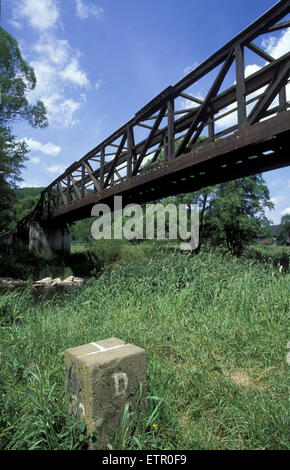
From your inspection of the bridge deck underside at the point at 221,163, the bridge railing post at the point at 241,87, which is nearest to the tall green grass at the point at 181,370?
the bridge deck underside at the point at 221,163

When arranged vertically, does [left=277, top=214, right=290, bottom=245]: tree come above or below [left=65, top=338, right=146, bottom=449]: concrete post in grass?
above

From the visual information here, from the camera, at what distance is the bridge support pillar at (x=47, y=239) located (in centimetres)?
1995

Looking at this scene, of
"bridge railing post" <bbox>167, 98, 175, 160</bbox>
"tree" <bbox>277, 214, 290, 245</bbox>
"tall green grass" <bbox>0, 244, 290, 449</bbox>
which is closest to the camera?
"tall green grass" <bbox>0, 244, 290, 449</bbox>

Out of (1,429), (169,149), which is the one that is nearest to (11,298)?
(1,429)

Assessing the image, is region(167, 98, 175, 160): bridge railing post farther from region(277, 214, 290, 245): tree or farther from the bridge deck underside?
region(277, 214, 290, 245): tree

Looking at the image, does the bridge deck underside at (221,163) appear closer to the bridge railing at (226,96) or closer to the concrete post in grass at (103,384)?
the bridge railing at (226,96)

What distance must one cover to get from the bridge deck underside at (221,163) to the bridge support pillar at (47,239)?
11.0m

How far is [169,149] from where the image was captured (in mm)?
7688

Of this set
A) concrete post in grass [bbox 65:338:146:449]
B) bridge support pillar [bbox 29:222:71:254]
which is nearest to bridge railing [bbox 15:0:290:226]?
concrete post in grass [bbox 65:338:146:449]

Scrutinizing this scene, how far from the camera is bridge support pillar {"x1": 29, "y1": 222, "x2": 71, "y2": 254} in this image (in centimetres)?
1995

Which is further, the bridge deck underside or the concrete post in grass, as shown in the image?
the bridge deck underside

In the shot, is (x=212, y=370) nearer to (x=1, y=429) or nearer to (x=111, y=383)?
(x=111, y=383)

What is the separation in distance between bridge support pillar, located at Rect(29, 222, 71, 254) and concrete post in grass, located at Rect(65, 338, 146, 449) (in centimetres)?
1920

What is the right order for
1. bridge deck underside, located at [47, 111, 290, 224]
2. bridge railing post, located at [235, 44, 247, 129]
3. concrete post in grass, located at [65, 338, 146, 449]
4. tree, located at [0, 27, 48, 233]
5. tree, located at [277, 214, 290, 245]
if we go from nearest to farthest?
concrete post in grass, located at [65, 338, 146, 449] → bridge deck underside, located at [47, 111, 290, 224] → bridge railing post, located at [235, 44, 247, 129] → tree, located at [0, 27, 48, 233] → tree, located at [277, 214, 290, 245]
